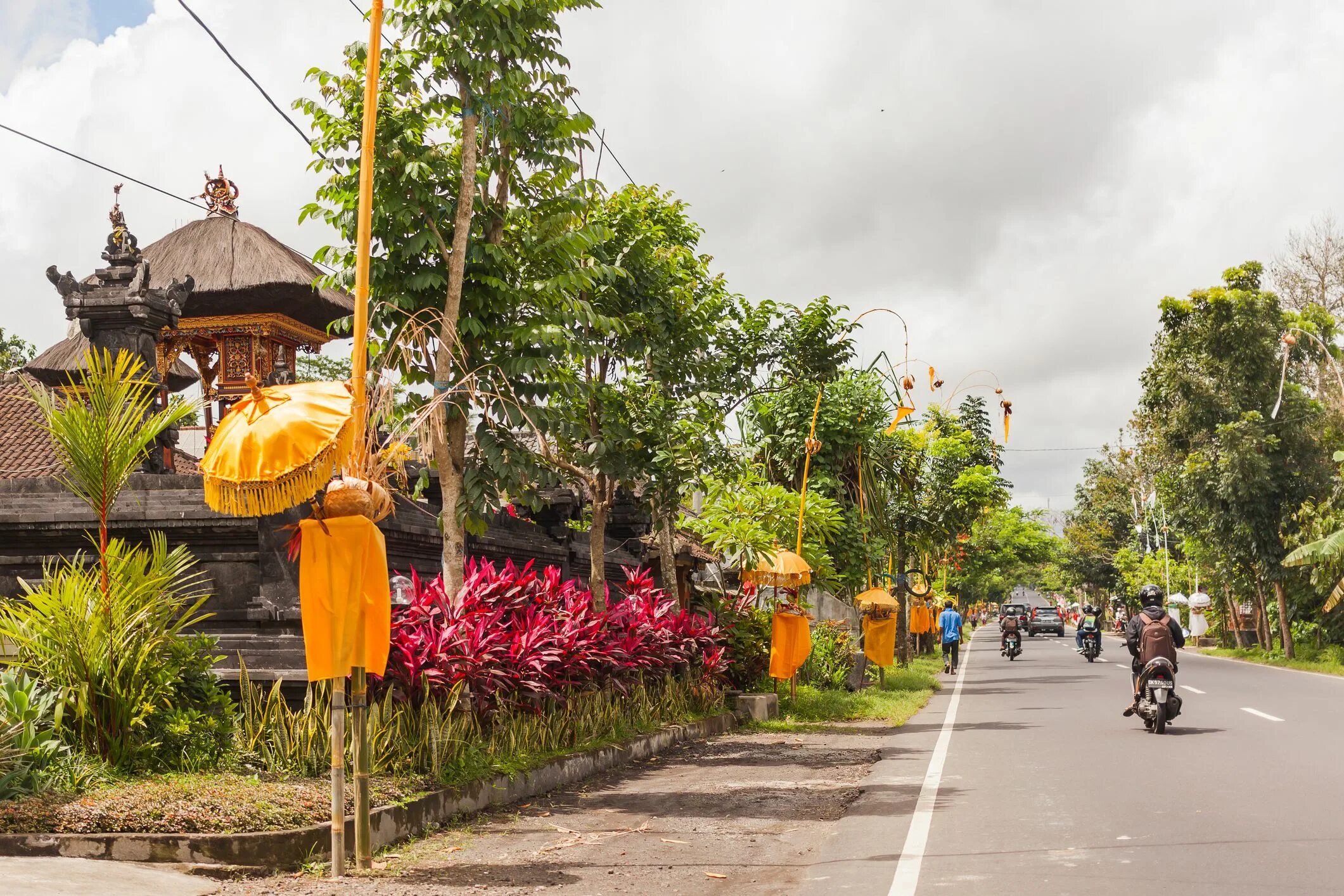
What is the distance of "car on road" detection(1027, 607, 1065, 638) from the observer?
74.4 m

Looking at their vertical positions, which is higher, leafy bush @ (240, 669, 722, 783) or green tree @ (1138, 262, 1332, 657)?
green tree @ (1138, 262, 1332, 657)

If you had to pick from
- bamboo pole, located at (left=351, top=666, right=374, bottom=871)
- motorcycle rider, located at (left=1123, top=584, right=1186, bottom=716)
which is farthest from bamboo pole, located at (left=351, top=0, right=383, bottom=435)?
motorcycle rider, located at (left=1123, top=584, right=1186, bottom=716)

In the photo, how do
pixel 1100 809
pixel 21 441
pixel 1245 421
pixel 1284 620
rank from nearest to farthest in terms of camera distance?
→ pixel 1100 809
pixel 21 441
pixel 1245 421
pixel 1284 620

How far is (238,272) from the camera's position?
73.9 feet

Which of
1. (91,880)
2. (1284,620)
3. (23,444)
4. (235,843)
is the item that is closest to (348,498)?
(235,843)

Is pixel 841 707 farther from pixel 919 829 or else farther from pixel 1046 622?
pixel 1046 622

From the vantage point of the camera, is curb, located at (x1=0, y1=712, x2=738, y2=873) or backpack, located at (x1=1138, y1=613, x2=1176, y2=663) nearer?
curb, located at (x1=0, y1=712, x2=738, y2=873)

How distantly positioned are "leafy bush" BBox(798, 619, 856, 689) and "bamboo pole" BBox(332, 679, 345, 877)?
608 inches

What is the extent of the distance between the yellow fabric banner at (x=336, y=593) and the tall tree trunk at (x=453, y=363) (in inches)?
105

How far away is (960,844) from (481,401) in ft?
16.4

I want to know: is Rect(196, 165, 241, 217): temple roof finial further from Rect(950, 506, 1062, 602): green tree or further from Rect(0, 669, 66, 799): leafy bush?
Rect(950, 506, 1062, 602): green tree

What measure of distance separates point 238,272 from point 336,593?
54.9 ft

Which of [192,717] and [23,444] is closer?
[192,717]

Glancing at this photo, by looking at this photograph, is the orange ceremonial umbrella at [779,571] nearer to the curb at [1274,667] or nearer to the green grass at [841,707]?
the green grass at [841,707]
